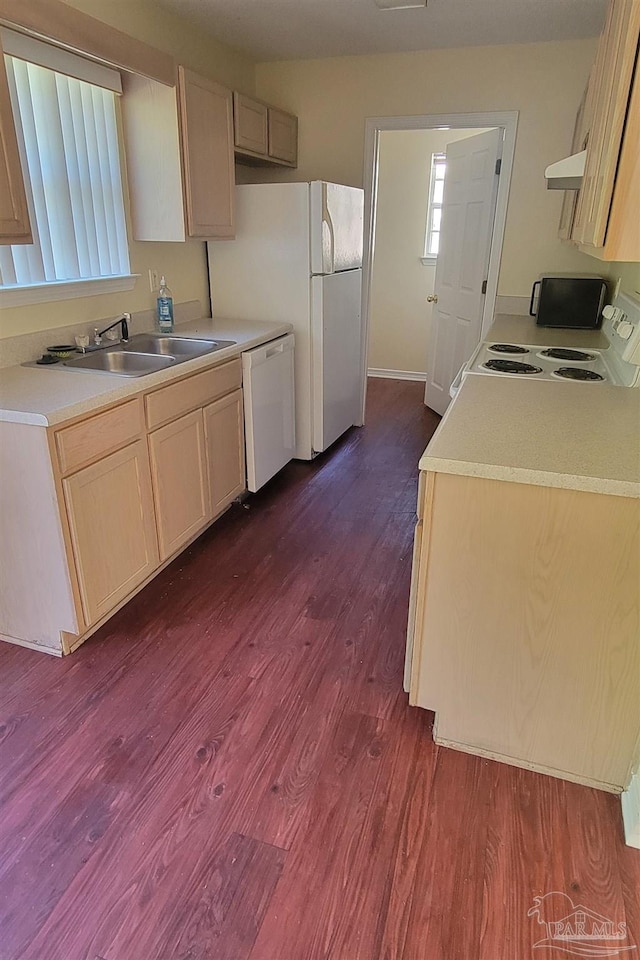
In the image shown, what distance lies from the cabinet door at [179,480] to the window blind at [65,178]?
2.67 ft

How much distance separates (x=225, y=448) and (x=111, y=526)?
34.6 inches

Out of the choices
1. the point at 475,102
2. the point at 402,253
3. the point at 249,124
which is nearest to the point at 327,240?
the point at 249,124

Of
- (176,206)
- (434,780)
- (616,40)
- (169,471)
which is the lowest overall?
(434,780)

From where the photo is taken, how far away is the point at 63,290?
96.0 inches

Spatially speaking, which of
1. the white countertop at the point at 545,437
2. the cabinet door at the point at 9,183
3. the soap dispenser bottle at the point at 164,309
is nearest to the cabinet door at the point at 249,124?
the soap dispenser bottle at the point at 164,309

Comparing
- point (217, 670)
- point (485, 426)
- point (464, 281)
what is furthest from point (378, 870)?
point (464, 281)

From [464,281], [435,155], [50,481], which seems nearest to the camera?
[50,481]

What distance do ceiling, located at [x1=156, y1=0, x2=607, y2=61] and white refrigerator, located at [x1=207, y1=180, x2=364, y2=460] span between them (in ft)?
2.44

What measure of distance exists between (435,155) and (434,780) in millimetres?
5047

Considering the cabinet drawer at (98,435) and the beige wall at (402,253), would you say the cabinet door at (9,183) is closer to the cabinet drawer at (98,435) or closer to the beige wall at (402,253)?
the cabinet drawer at (98,435)

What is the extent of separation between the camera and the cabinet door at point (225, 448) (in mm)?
2736

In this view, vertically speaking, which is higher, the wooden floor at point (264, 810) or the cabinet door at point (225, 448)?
the cabinet door at point (225, 448)

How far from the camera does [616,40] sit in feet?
5.08

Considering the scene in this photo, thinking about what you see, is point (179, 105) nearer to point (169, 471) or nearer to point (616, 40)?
point (169, 471)
